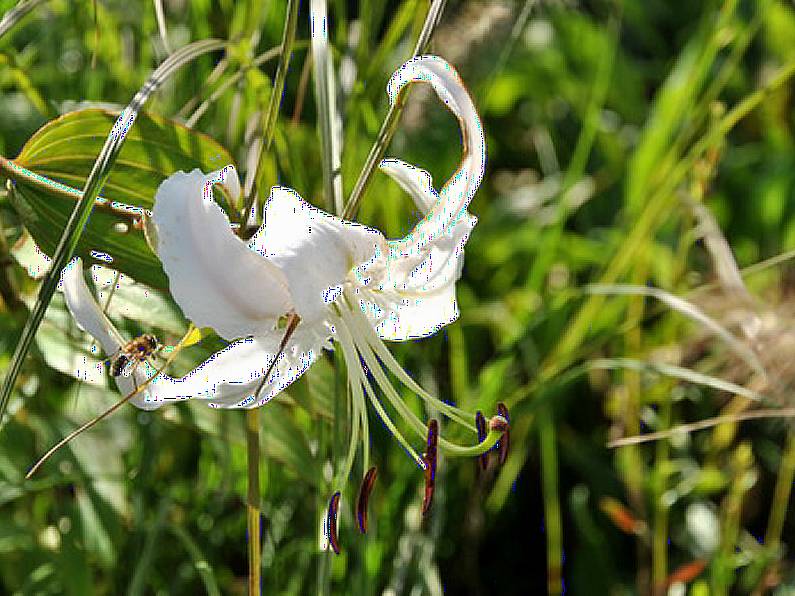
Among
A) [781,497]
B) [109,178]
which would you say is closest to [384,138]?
[109,178]

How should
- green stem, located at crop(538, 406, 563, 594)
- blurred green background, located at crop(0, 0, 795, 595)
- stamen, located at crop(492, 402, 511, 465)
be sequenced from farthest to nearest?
green stem, located at crop(538, 406, 563, 594) < blurred green background, located at crop(0, 0, 795, 595) < stamen, located at crop(492, 402, 511, 465)

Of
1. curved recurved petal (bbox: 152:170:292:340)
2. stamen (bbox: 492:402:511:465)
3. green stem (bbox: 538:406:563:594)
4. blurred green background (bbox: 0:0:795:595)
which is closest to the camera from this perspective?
curved recurved petal (bbox: 152:170:292:340)

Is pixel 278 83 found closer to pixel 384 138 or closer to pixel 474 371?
pixel 384 138

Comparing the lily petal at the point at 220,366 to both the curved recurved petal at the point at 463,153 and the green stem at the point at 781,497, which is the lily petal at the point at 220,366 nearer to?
the curved recurved petal at the point at 463,153

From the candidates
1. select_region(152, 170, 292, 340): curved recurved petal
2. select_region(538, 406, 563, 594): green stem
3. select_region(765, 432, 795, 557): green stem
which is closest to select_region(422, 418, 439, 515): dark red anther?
select_region(152, 170, 292, 340): curved recurved petal

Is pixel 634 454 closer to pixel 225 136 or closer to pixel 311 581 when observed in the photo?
pixel 311 581

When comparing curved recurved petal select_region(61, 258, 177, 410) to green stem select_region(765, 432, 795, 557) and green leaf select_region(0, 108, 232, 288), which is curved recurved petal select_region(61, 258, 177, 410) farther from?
green stem select_region(765, 432, 795, 557)

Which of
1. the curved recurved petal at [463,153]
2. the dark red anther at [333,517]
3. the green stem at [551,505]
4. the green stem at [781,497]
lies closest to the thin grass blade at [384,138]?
the curved recurved petal at [463,153]
